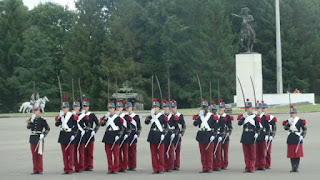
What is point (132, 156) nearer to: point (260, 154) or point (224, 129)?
point (224, 129)

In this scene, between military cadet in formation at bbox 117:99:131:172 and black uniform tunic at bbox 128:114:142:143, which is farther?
black uniform tunic at bbox 128:114:142:143

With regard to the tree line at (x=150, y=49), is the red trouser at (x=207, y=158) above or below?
below

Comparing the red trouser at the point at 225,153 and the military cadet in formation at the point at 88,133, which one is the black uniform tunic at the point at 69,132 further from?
the red trouser at the point at 225,153

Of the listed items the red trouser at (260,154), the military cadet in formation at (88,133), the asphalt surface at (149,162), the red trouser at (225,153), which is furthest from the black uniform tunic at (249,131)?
the military cadet in formation at (88,133)

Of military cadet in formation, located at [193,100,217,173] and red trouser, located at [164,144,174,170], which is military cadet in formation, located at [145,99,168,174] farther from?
military cadet in formation, located at [193,100,217,173]

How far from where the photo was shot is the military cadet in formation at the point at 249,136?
54.5ft

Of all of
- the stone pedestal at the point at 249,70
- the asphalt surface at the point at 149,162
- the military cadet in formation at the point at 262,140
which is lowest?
the asphalt surface at the point at 149,162

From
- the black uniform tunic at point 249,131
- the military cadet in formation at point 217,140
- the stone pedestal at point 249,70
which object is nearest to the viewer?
the black uniform tunic at point 249,131

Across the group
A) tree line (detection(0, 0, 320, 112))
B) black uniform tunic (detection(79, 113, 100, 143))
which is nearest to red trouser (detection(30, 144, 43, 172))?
black uniform tunic (detection(79, 113, 100, 143))

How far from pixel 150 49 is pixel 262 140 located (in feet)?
188

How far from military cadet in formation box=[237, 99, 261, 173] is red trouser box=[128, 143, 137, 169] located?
104 inches

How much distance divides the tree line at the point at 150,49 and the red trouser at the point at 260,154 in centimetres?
5118

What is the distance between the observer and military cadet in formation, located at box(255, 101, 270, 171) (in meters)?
17.0

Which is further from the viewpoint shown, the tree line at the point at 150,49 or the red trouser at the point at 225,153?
the tree line at the point at 150,49
